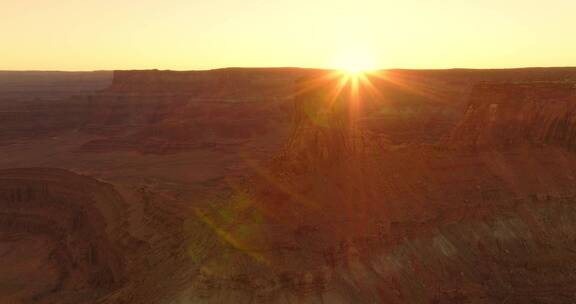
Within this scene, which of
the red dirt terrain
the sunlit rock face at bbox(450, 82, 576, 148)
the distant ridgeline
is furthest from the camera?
the distant ridgeline

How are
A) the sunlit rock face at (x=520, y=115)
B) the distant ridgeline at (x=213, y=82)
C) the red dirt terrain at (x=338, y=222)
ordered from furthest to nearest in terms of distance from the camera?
the distant ridgeline at (x=213, y=82)
the sunlit rock face at (x=520, y=115)
the red dirt terrain at (x=338, y=222)

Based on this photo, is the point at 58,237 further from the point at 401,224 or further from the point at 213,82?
the point at 213,82

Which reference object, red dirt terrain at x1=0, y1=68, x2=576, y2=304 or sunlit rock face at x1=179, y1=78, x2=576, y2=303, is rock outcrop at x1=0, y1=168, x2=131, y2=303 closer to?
red dirt terrain at x1=0, y1=68, x2=576, y2=304

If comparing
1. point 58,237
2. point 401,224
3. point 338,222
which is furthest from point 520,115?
point 58,237

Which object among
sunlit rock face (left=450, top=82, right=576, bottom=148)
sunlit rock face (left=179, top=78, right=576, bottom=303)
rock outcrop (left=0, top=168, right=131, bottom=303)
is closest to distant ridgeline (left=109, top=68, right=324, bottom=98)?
rock outcrop (left=0, top=168, right=131, bottom=303)

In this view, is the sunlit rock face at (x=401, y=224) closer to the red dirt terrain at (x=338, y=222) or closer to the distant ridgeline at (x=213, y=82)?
the red dirt terrain at (x=338, y=222)

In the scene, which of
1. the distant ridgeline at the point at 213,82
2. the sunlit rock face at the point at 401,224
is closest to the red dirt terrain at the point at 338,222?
the sunlit rock face at the point at 401,224

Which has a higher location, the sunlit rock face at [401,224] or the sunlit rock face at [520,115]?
the sunlit rock face at [520,115]

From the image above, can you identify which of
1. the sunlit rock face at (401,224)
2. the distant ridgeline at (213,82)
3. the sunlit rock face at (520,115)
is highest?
the distant ridgeline at (213,82)

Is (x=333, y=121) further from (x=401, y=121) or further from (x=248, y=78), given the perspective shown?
(x=248, y=78)

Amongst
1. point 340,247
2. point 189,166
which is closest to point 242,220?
point 340,247

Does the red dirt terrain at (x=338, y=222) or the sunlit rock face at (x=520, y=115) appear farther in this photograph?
the sunlit rock face at (x=520, y=115)

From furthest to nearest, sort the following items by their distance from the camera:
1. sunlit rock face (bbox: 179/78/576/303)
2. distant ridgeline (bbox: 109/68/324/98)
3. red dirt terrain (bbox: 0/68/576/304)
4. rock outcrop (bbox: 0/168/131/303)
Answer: distant ridgeline (bbox: 109/68/324/98) → rock outcrop (bbox: 0/168/131/303) → red dirt terrain (bbox: 0/68/576/304) → sunlit rock face (bbox: 179/78/576/303)
